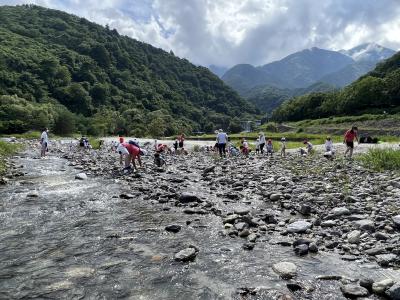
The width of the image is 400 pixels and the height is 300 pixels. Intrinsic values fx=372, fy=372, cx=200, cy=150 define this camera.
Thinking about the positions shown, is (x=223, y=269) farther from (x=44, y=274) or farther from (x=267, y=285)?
(x=44, y=274)

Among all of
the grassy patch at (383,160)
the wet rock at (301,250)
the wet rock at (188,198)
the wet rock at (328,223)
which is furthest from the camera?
the grassy patch at (383,160)

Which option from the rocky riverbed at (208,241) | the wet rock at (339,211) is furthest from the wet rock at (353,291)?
the wet rock at (339,211)

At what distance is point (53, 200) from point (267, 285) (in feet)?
36.6

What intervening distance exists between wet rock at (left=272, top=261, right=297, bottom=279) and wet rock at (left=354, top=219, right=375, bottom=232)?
2988 millimetres

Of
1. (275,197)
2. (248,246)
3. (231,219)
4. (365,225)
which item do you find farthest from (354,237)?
(275,197)

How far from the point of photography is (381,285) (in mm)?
7117

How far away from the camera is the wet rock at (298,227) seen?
10.7 m

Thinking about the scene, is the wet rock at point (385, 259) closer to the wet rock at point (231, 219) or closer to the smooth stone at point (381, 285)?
the smooth stone at point (381, 285)

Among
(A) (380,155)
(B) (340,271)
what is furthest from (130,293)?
(A) (380,155)

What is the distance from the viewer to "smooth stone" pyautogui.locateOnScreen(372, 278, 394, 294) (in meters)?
7.05

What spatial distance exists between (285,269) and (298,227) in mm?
2774

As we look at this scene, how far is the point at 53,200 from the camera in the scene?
15805 millimetres

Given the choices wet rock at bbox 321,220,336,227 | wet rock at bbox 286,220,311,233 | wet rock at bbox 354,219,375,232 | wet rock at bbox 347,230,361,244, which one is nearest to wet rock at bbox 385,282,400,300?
wet rock at bbox 347,230,361,244

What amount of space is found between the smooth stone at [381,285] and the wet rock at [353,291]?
18 centimetres
